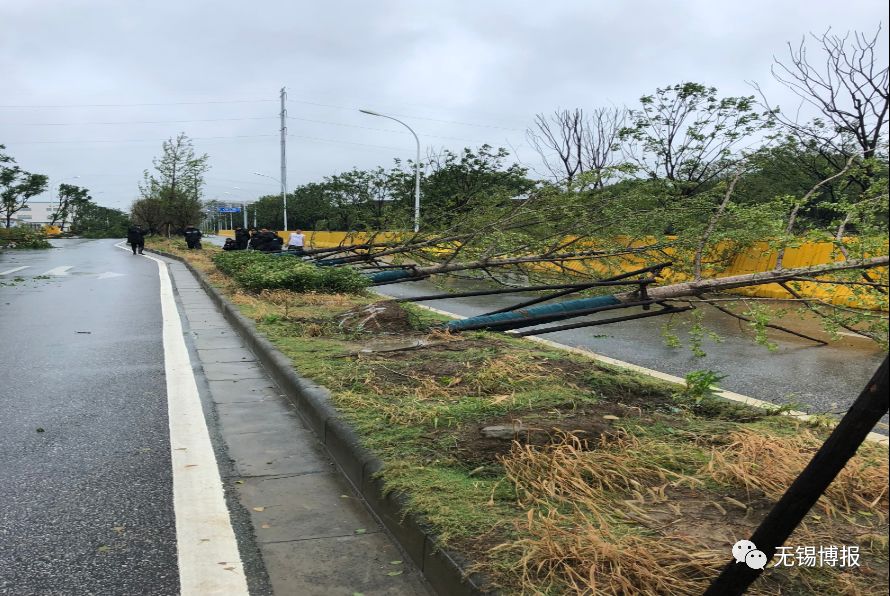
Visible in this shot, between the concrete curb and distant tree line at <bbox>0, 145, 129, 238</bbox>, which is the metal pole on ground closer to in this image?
the concrete curb

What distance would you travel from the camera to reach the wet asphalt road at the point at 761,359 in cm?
566

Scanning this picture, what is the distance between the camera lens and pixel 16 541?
288 cm

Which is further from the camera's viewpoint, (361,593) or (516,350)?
(516,350)

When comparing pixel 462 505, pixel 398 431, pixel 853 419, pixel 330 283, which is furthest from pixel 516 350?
pixel 330 283

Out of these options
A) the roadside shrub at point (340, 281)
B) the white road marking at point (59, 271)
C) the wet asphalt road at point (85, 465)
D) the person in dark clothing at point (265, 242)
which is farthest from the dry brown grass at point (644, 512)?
the white road marking at point (59, 271)

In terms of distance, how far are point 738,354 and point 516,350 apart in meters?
3.18

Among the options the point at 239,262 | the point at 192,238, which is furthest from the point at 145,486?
the point at 192,238

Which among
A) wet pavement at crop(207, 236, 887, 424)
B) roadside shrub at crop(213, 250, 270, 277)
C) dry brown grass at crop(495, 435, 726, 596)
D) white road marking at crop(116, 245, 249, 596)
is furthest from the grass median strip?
roadside shrub at crop(213, 250, 270, 277)

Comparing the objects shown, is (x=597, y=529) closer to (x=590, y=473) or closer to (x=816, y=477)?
(x=590, y=473)

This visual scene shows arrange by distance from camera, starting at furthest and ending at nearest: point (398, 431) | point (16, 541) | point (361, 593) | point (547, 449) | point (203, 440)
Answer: point (203, 440)
point (398, 431)
point (547, 449)
point (16, 541)
point (361, 593)

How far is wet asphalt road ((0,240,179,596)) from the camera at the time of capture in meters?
2.68

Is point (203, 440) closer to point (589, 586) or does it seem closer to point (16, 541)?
point (16, 541)

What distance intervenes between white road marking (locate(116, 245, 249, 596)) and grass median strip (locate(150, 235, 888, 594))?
0.73 metres

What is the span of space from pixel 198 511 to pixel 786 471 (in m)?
2.61
